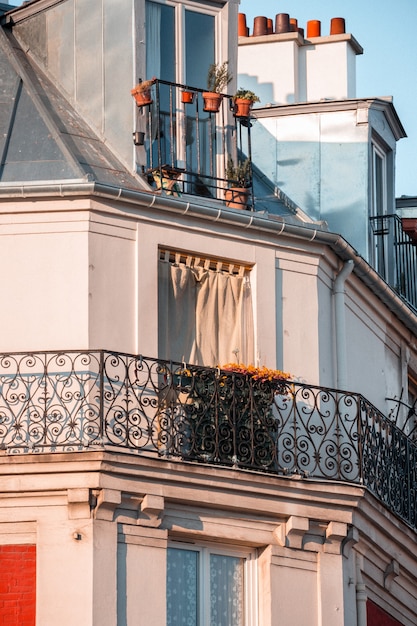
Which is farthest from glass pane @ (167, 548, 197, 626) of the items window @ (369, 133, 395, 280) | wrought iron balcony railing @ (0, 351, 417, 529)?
window @ (369, 133, 395, 280)

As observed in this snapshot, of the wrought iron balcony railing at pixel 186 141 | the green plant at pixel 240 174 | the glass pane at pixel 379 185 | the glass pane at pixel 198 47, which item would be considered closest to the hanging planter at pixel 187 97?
the wrought iron balcony railing at pixel 186 141

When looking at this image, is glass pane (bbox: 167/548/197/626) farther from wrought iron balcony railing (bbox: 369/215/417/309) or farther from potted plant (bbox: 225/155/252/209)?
wrought iron balcony railing (bbox: 369/215/417/309)

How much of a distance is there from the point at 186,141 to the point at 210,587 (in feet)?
16.3

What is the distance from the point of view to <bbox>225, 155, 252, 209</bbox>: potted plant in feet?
72.8

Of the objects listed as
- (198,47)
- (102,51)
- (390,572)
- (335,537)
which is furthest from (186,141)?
(390,572)

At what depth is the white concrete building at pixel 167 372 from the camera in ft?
64.6

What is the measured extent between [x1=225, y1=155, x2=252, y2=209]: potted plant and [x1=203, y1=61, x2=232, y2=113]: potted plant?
689 mm

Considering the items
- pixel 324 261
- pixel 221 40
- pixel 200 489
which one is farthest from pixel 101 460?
pixel 221 40

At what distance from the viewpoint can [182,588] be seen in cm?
2028

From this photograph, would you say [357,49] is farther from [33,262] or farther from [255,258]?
[33,262]

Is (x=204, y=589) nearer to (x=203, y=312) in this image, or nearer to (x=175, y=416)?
(x=175, y=416)

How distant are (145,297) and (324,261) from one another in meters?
2.45

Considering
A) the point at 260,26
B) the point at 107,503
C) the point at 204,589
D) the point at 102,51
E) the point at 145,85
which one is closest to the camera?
the point at 107,503

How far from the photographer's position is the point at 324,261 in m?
22.4
